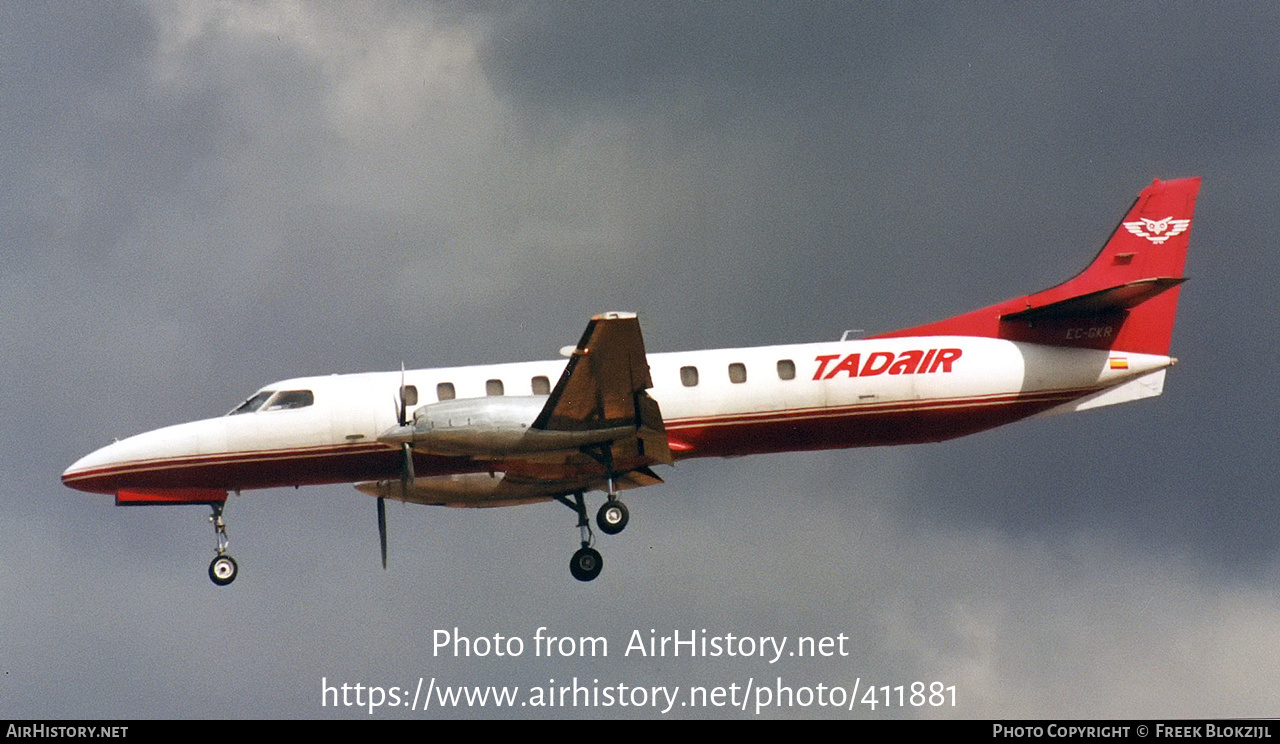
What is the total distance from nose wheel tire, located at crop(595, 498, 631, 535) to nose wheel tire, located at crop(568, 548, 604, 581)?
4.90ft

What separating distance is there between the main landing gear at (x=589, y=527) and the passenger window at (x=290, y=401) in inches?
221

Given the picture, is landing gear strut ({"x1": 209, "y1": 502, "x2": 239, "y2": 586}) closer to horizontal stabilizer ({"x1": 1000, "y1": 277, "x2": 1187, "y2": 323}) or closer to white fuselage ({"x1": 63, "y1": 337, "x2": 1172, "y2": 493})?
white fuselage ({"x1": 63, "y1": 337, "x2": 1172, "y2": 493})

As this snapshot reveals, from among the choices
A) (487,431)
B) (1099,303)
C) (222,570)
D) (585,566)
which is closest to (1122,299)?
(1099,303)

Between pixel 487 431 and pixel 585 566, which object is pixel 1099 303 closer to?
pixel 585 566

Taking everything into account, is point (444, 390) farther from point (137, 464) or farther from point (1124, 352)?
point (1124, 352)

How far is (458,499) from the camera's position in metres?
38.4

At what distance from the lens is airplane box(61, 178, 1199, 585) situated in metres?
34.5

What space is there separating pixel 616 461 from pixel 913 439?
608cm

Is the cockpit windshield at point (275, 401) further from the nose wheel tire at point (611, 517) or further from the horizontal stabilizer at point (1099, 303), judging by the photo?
the horizontal stabilizer at point (1099, 303)

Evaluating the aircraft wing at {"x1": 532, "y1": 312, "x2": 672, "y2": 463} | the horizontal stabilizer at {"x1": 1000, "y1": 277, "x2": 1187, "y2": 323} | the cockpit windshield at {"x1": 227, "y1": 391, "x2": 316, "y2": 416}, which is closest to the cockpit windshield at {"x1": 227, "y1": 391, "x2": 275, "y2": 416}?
the cockpit windshield at {"x1": 227, "y1": 391, "x2": 316, "y2": 416}

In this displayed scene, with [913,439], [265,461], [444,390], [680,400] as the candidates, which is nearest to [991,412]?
[913,439]

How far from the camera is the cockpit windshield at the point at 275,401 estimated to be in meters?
35.8

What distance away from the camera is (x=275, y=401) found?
35.8 metres
